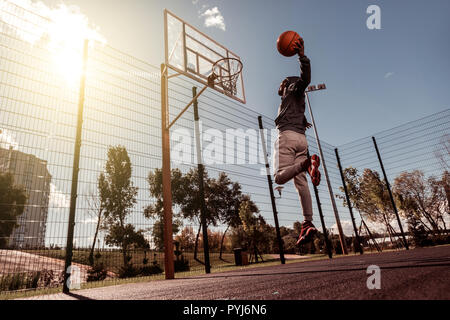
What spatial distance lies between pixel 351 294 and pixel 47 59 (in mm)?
6874

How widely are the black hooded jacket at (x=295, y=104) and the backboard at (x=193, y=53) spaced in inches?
157

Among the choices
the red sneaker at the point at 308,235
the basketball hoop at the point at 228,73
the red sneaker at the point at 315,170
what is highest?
the basketball hoop at the point at 228,73

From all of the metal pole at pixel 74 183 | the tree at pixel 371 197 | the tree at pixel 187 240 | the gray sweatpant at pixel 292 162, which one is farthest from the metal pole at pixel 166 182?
the tree at pixel 371 197

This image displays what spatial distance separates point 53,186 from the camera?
4754 millimetres

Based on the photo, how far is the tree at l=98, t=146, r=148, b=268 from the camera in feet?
17.6

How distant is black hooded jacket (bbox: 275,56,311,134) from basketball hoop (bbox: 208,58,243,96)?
169 inches

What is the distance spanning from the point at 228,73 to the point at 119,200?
4955 mm

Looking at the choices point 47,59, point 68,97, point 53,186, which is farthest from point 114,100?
point 53,186

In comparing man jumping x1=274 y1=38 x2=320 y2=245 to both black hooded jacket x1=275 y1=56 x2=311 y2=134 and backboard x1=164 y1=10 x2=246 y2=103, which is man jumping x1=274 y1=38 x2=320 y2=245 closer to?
black hooded jacket x1=275 y1=56 x2=311 y2=134

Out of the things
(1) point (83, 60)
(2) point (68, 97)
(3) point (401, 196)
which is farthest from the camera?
(3) point (401, 196)

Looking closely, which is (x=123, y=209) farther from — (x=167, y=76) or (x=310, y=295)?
(x=310, y=295)

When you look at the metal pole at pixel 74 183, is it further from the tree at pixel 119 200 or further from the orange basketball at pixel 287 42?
the orange basketball at pixel 287 42

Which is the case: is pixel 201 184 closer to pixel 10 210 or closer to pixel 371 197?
pixel 10 210

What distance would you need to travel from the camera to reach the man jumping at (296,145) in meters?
2.72
